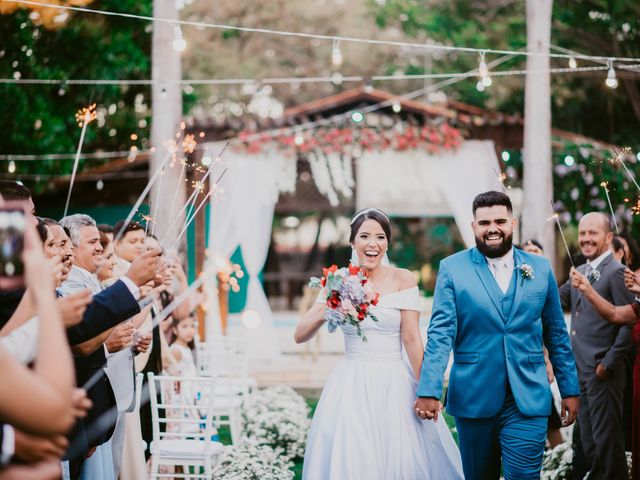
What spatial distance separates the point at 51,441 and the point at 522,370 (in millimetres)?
2709

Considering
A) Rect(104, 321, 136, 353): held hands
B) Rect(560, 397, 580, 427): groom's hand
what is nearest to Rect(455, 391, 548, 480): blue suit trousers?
Rect(560, 397, 580, 427): groom's hand

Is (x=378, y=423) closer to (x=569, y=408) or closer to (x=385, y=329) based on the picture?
(x=385, y=329)

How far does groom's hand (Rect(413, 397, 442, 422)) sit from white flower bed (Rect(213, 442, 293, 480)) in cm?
148

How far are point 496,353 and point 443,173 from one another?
839 centimetres

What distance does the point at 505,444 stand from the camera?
414cm

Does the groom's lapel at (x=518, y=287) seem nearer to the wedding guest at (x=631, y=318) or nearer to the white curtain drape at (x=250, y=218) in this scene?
the wedding guest at (x=631, y=318)

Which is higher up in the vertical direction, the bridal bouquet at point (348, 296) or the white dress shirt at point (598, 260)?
the white dress shirt at point (598, 260)

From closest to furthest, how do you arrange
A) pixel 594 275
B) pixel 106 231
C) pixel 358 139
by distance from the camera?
pixel 594 275, pixel 106 231, pixel 358 139

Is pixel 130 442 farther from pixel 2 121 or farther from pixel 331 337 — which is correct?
pixel 331 337

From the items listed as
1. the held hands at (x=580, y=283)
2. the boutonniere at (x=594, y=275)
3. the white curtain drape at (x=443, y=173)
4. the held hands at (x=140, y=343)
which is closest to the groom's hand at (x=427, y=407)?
the held hands at (x=580, y=283)

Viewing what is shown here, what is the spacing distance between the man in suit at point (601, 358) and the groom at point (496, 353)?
1181 millimetres

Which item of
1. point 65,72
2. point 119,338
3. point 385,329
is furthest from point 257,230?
point 119,338

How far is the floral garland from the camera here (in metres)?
11.8

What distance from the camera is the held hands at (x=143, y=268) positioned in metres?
3.01
